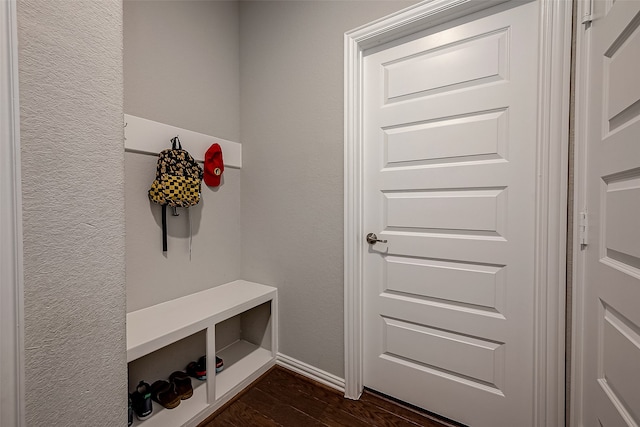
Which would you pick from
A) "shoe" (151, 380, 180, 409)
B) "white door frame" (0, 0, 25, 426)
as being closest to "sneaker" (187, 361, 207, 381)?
"shoe" (151, 380, 180, 409)

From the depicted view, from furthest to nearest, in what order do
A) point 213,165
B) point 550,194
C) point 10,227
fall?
point 213,165 < point 550,194 < point 10,227

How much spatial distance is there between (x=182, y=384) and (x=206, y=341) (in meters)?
0.36

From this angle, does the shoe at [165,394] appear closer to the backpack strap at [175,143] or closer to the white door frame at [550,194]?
the backpack strap at [175,143]

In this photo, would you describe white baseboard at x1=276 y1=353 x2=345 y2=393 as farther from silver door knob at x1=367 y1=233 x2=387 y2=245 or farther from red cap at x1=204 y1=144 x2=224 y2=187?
red cap at x1=204 y1=144 x2=224 y2=187

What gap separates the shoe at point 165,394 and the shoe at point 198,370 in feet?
0.52

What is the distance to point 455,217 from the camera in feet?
4.19

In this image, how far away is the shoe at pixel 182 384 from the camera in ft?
4.73

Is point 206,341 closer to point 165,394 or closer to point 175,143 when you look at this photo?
point 165,394

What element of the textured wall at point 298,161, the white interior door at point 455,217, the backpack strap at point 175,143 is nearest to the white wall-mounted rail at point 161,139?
the backpack strap at point 175,143

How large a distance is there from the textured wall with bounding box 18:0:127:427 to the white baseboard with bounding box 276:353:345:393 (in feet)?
3.48

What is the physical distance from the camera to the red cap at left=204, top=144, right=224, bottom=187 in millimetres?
1724

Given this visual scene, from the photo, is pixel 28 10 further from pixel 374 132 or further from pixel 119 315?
pixel 374 132

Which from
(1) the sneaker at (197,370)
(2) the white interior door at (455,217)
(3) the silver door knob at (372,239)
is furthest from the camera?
(1) the sneaker at (197,370)

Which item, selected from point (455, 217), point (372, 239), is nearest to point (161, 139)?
point (372, 239)
